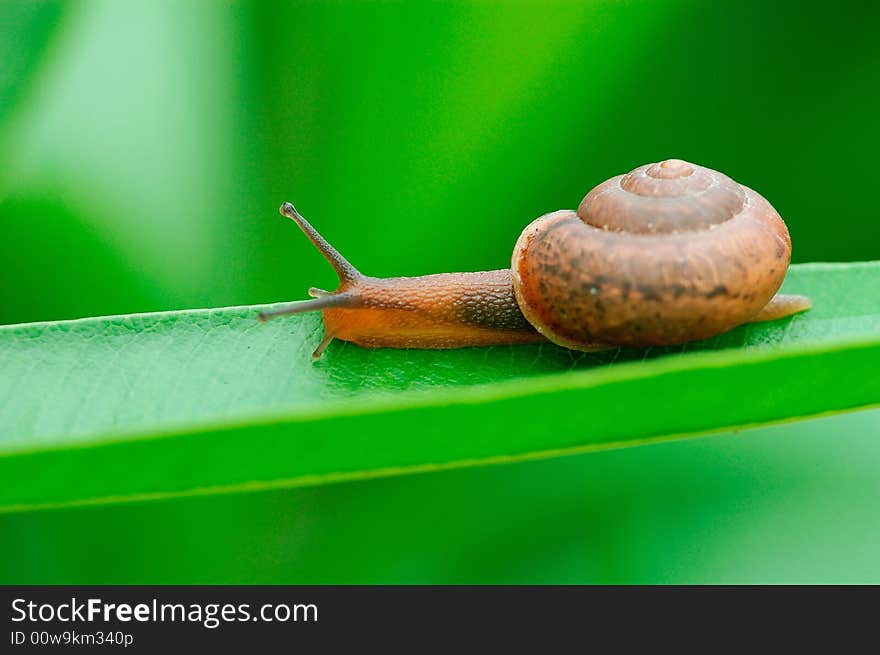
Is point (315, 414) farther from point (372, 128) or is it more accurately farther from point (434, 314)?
point (372, 128)

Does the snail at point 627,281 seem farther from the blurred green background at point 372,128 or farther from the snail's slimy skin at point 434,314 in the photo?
the blurred green background at point 372,128

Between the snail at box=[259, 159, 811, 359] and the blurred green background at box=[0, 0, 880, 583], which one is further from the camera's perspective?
the blurred green background at box=[0, 0, 880, 583]

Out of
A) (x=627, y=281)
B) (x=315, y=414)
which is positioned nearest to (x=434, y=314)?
(x=627, y=281)

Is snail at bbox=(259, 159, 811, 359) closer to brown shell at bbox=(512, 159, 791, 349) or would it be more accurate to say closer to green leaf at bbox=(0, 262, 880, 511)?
brown shell at bbox=(512, 159, 791, 349)

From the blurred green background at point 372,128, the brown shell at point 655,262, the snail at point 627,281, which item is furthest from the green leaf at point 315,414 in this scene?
the blurred green background at point 372,128

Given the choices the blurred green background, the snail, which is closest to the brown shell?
the snail

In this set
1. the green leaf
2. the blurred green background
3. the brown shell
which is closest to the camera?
the green leaf
